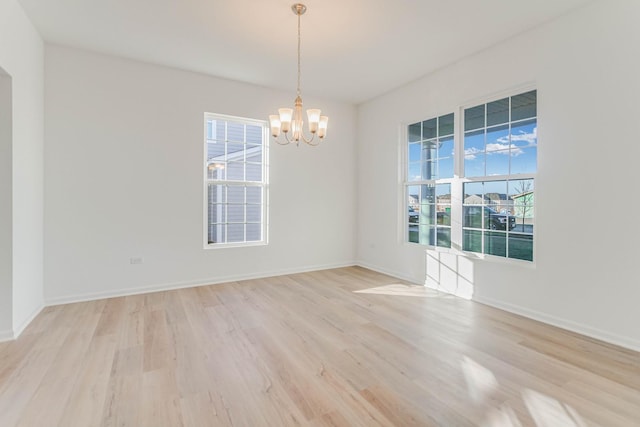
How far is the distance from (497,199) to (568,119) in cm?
107

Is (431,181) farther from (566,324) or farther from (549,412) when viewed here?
(549,412)

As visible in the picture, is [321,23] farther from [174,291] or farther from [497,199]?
[174,291]

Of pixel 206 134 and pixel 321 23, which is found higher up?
pixel 321 23

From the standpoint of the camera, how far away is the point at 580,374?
2.25 metres

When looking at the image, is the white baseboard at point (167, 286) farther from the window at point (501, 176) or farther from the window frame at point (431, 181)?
the window at point (501, 176)

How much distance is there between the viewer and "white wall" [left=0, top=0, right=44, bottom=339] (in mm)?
2766

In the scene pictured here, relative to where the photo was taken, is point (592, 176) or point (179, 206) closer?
point (592, 176)

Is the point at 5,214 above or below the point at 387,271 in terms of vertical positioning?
above

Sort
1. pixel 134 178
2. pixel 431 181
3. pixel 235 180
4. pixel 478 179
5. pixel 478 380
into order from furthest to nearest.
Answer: pixel 235 180 → pixel 431 181 → pixel 134 178 → pixel 478 179 → pixel 478 380

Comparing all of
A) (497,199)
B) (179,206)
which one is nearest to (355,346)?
(497,199)

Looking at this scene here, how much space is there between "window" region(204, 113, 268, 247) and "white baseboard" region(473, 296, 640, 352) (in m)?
3.42

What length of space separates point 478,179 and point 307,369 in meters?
3.08

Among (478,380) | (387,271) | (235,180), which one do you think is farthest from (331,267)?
(478,380)

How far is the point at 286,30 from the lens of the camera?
133 inches
